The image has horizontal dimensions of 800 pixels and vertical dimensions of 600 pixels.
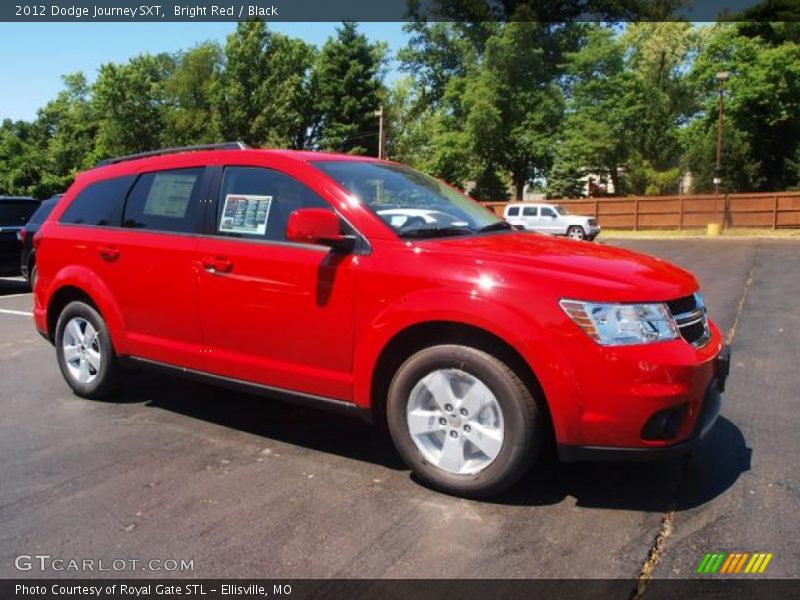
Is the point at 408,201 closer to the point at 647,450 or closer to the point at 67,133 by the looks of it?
the point at 647,450

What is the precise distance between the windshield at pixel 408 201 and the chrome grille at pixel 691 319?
127 centimetres

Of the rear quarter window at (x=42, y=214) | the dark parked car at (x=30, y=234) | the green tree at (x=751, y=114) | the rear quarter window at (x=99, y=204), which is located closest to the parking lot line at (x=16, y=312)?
the dark parked car at (x=30, y=234)

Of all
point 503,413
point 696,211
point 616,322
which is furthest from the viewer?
point 696,211

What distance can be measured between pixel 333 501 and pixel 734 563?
6.04 ft

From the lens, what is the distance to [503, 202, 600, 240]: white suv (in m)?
29.2

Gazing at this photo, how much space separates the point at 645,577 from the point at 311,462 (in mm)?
1965

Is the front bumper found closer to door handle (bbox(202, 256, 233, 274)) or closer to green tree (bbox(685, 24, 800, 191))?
door handle (bbox(202, 256, 233, 274))

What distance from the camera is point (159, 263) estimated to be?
15.0 ft

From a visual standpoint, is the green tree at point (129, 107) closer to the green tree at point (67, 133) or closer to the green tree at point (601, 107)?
the green tree at point (67, 133)

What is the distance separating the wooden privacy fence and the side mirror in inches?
1378

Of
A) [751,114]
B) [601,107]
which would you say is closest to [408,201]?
[601,107]

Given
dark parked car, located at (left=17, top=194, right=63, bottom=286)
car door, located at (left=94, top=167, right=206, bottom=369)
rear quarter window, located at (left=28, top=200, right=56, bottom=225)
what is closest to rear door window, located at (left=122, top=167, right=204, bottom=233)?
car door, located at (left=94, top=167, right=206, bottom=369)

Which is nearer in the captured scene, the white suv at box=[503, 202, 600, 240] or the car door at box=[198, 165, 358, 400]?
the car door at box=[198, 165, 358, 400]
